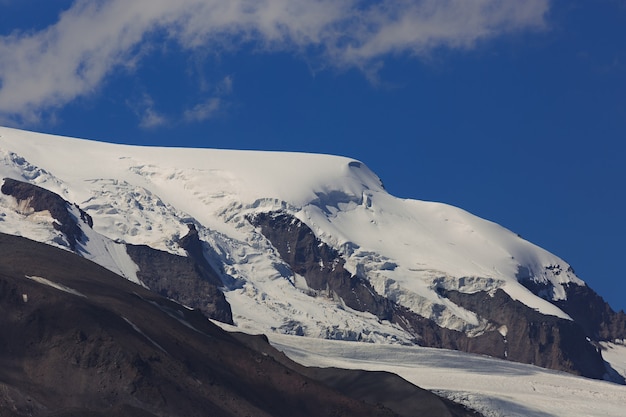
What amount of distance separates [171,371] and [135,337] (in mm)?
6647

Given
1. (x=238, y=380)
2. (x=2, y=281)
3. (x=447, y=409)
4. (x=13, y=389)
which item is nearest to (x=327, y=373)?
(x=447, y=409)

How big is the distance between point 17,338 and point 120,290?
36919mm

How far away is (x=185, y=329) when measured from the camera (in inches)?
6811

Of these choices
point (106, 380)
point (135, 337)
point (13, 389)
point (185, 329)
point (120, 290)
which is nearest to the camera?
point (13, 389)

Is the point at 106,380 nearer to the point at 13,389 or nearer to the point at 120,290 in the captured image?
the point at 13,389

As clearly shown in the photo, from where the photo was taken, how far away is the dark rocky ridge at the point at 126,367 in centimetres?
14200

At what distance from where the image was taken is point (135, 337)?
510 feet

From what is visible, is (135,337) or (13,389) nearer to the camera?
(13,389)

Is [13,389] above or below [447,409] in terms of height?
below

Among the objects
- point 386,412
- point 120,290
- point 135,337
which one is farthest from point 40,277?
point 386,412

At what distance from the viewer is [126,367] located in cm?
14712

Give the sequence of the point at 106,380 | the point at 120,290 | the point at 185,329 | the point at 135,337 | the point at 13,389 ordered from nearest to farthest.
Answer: the point at 13,389 → the point at 106,380 → the point at 135,337 → the point at 185,329 → the point at 120,290

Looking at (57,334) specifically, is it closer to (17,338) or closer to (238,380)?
(17,338)

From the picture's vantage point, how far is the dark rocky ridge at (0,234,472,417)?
142 meters
